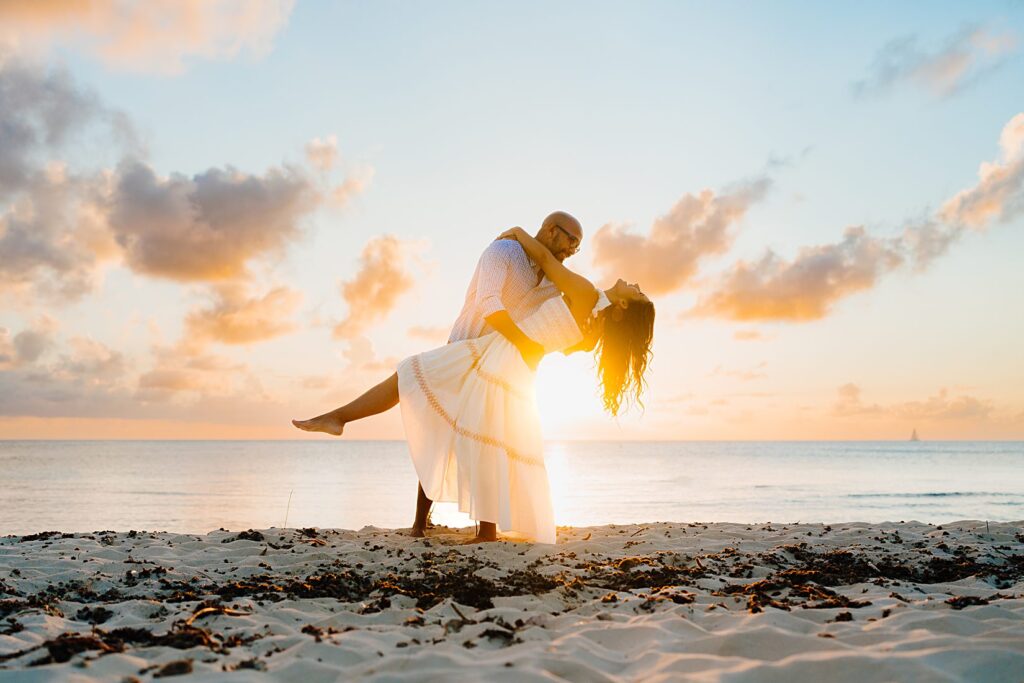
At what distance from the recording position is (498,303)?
17.7 ft

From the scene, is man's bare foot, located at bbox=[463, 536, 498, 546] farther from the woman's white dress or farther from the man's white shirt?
the man's white shirt

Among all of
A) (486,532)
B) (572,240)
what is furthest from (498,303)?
(486,532)

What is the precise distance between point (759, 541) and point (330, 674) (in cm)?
416

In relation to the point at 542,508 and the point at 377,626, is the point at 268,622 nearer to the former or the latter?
the point at 377,626

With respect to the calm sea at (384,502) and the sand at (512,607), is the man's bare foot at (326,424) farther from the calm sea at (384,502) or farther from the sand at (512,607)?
the calm sea at (384,502)

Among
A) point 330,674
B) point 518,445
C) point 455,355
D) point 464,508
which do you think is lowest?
point 330,674

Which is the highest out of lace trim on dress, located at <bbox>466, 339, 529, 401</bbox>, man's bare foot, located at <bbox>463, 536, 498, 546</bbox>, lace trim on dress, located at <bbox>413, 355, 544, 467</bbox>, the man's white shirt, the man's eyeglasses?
the man's eyeglasses

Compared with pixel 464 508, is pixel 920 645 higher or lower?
lower

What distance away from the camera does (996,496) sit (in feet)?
65.8

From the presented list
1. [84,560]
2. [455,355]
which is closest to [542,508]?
[455,355]

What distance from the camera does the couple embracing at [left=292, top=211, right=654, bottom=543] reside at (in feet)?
17.3

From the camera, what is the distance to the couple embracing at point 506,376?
5.28 metres

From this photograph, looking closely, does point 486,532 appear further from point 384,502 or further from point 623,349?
point 384,502

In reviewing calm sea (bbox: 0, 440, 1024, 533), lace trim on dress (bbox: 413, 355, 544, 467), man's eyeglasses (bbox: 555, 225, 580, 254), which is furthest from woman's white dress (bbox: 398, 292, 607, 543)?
calm sea (bbox: 0, 440, 1024, 533)
